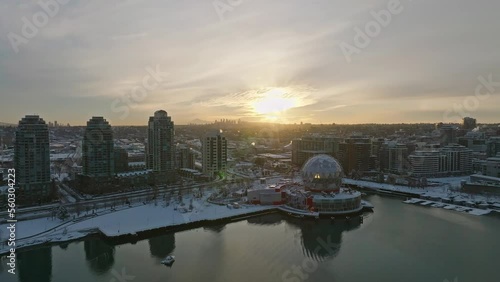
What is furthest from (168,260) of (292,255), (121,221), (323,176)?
(323,176)

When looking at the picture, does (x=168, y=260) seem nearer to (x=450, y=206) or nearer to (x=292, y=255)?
(x=292, y=255)

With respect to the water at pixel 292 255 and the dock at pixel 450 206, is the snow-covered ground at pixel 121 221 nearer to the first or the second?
the water at pixel 292 255

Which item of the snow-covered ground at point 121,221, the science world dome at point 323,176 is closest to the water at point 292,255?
the snow-covered ground at point 121,221

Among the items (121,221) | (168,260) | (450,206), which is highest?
(121,221)

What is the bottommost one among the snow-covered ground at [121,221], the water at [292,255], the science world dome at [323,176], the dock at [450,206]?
A: the water at [292,255]

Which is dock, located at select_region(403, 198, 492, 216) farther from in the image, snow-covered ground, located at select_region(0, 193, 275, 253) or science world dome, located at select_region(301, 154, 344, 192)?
snow-covered ground, located at select_region(0, 193, 275, 253)

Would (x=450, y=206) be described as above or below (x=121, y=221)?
below

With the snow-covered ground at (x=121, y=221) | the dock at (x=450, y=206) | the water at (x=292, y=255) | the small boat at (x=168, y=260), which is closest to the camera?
the water at (x=292, y=255)
